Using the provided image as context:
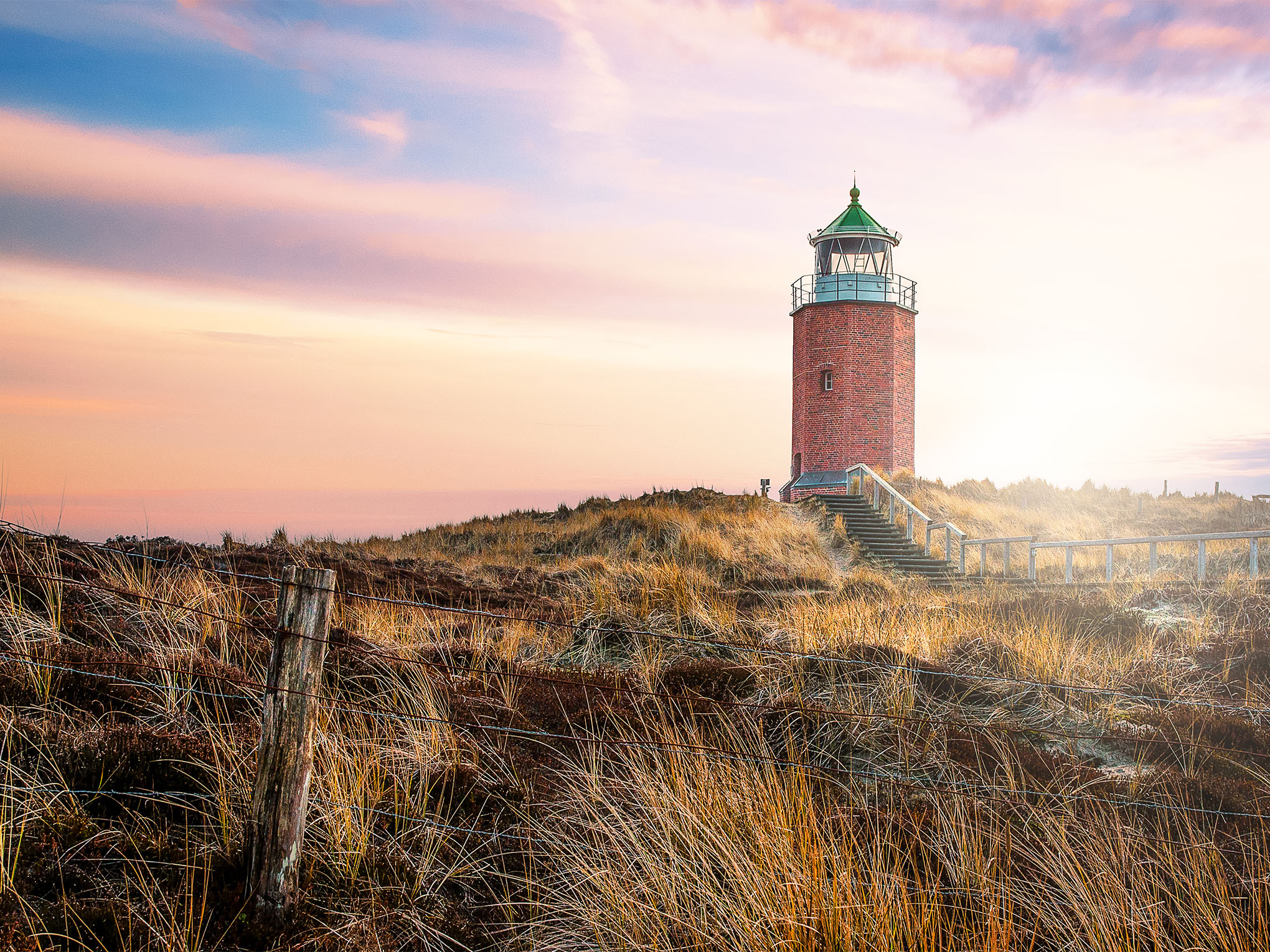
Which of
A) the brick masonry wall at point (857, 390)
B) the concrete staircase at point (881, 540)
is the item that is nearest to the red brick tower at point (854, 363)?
the brick masonry wall at point (857, 390)

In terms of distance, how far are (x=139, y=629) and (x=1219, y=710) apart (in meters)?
8.27

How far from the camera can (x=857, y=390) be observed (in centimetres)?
2981

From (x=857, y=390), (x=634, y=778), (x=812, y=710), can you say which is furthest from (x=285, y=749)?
(x=857, y=390)

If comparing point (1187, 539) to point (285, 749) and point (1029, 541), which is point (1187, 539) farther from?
point (285, 749)

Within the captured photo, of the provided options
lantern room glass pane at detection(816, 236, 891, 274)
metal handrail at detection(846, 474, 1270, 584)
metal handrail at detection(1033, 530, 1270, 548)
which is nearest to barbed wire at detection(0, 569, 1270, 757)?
metal handrail at detection(846, 474, 1270, 584)

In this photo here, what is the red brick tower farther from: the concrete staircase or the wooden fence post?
the wooden fence post

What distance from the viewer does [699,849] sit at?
387cm

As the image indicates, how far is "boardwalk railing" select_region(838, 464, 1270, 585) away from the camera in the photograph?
12.8 meters

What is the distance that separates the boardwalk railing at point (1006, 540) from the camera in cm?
1281

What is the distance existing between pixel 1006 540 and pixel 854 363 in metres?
13.5

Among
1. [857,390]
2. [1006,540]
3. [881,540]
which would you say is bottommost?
[881,540]

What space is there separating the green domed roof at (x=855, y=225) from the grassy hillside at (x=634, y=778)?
76.6 ft

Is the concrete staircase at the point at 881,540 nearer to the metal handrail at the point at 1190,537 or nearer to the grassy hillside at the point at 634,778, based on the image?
the metal handrail at the point at 1190,537

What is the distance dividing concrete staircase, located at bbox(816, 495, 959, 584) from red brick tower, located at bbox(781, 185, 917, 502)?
11.8 ft
